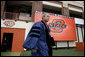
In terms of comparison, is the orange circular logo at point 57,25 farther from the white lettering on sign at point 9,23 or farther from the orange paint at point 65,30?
the white lettering on sign at point 9,23

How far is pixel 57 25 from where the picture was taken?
7.27m

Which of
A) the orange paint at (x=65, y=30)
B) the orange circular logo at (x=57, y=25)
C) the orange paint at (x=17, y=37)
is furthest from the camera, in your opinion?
the orange circular logo at (x=57, y=25)

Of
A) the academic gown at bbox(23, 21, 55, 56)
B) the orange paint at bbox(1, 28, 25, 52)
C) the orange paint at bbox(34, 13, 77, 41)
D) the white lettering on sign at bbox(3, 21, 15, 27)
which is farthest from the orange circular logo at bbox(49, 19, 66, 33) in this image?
the academic gown at bbox(23, 21, 55, 56)

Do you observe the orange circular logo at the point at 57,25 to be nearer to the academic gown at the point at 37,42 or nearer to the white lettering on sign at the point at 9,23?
the white lettering on sign at the point at 9,23

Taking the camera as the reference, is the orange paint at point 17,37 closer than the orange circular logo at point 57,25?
Yes

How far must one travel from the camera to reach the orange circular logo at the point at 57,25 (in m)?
6.97

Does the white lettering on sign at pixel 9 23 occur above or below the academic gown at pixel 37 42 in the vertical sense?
above

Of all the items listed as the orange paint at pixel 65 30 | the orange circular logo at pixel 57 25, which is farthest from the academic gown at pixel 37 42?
the orange circular logo at pixel 57 25

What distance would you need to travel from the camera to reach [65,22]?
7629 millimetres

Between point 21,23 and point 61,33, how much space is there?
14.1 feet

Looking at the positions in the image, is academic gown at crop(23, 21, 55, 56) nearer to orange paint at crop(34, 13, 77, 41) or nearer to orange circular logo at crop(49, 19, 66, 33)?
orange paint at crop(34, 13, 77, 41)

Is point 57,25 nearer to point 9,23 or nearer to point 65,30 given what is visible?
point 65,30

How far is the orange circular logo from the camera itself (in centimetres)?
697

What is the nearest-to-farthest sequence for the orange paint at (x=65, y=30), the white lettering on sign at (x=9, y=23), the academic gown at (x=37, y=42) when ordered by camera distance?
the academic gown at (x=37, y=42) < the white lettering on sign at (x=9, y=23) < the orange paint at (x=65, y=30)
